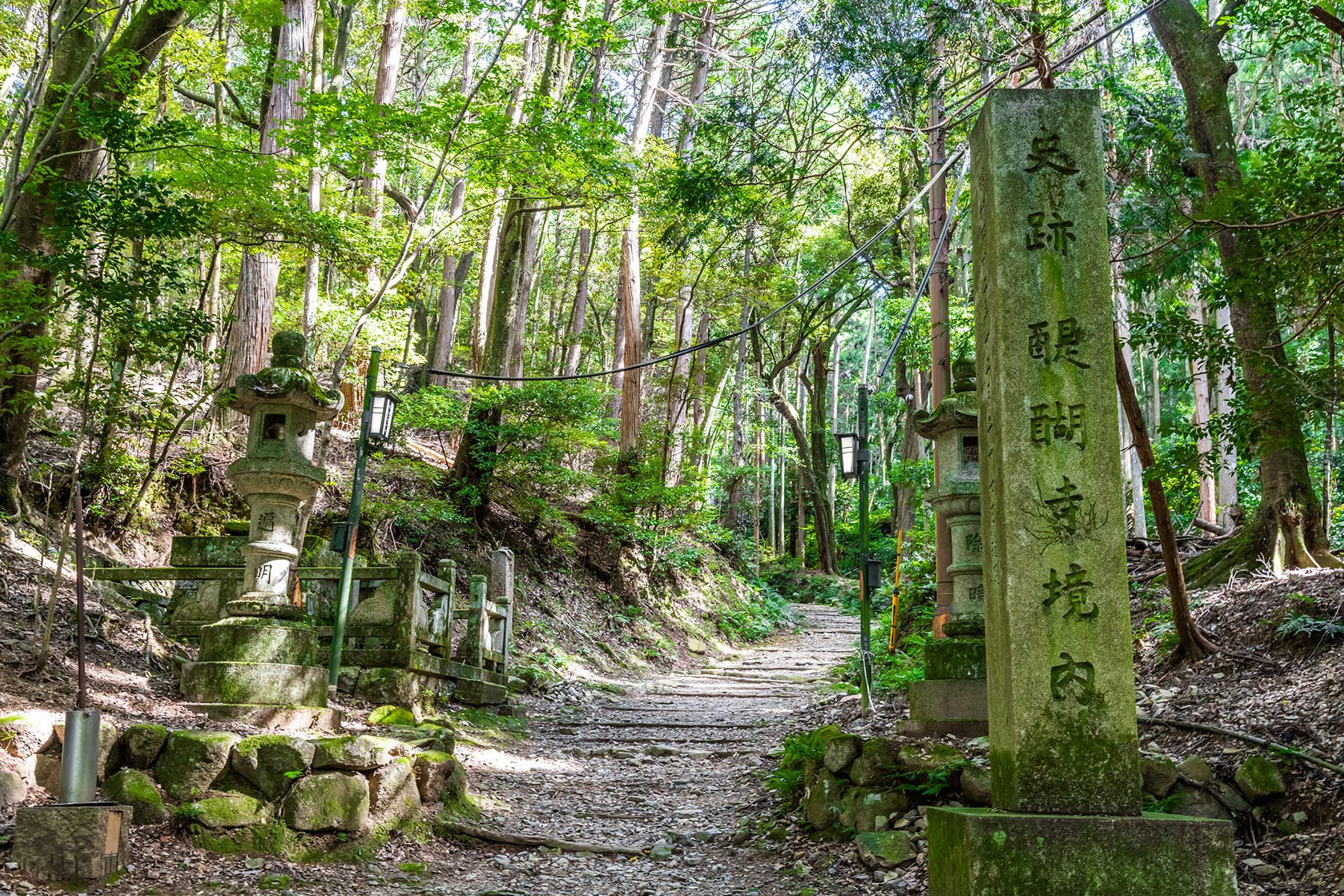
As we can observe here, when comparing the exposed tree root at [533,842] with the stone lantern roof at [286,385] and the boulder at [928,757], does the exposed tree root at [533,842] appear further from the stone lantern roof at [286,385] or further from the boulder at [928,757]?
the stone lantern roof at [286,385]

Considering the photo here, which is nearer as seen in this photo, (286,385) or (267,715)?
(267,715)

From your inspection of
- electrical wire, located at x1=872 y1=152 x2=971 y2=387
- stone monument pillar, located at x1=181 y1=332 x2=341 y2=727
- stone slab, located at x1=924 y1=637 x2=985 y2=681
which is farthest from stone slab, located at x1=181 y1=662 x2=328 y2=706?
electrical wire, located at x1=872 y1=152 x2=971 y2=387

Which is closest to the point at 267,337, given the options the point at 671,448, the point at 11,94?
the point at 11,94

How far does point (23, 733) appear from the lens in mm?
4969

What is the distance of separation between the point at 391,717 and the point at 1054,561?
582 cm

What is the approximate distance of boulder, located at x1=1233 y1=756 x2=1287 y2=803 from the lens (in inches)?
186

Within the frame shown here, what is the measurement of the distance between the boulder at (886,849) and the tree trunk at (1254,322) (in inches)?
134

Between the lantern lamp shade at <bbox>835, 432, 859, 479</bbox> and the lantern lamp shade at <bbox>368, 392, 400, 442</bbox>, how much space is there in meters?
4.48

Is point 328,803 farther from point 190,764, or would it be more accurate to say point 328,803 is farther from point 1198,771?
point 1198,771

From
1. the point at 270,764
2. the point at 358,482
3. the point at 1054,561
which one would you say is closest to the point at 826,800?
the point at 1054,561

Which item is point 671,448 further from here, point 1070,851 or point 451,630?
point 1070,851

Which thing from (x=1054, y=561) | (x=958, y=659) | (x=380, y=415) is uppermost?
(x=380, y=415)

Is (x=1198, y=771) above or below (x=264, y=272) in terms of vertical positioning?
below

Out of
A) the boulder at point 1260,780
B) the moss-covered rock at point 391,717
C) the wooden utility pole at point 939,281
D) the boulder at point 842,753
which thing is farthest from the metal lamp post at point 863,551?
the moss-covered rock at point 391,717
